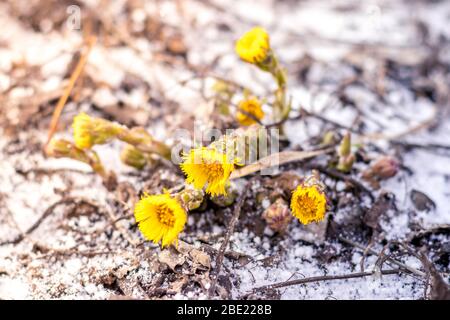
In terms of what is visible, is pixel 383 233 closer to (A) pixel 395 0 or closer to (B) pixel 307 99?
(B) pixel 307 99

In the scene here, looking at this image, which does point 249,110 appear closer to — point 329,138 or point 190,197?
point 329,138

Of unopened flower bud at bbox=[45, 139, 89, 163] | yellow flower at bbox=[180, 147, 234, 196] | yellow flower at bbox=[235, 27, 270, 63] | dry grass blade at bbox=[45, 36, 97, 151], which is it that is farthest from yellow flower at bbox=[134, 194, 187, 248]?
dry grass blade at bbox=[45, 36, 97, 151]

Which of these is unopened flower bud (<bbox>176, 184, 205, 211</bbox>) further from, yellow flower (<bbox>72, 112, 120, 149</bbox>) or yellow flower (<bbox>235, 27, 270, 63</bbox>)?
yellow flower (<bbox>235, 27, 270, 63</bbox>)

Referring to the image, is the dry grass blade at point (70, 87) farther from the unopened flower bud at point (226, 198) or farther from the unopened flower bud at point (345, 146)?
the unopened flower bud at point (345, 146)

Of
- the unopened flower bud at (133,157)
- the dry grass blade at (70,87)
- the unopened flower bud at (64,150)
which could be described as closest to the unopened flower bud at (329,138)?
the unopened flower bud at (133,157)

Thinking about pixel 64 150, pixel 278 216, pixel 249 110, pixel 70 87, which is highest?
pixel 70 87

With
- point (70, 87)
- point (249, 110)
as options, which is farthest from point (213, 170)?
point (70, 87)
